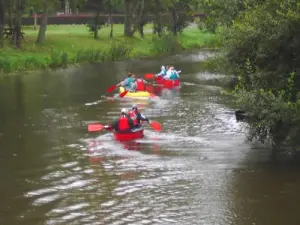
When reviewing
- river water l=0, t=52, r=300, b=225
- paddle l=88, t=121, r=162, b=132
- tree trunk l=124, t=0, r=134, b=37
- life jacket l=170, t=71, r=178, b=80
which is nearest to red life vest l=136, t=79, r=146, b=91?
life jacket l=170, t=71, r=178, b=80

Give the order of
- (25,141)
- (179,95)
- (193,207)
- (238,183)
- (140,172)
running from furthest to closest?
1. (179,95)
2. (25,141)
3. (140,172)
4. (238,183)
5. (193,207)

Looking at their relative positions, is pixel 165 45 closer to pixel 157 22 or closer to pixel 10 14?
pixel 157 22

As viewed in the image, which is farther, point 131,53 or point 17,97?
point 131,53

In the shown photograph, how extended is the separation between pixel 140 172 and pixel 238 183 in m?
2.54

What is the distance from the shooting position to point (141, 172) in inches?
569

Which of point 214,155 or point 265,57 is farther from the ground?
point 265,57

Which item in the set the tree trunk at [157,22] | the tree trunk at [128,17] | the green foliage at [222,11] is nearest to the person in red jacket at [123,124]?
the green foliage at [222,11]

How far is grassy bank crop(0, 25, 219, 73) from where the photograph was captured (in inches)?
1567

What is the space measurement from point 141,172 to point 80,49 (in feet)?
113

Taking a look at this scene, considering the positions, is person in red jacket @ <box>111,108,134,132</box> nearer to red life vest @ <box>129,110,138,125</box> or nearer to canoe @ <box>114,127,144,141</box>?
canoe @ <box>114,127,144,141</box>

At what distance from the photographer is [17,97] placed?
27.5m

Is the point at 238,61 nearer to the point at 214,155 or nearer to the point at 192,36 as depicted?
the point at 214,155

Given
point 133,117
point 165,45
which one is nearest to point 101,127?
point 133,117

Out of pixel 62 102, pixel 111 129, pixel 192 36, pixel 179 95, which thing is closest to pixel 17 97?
pixel 62 102
